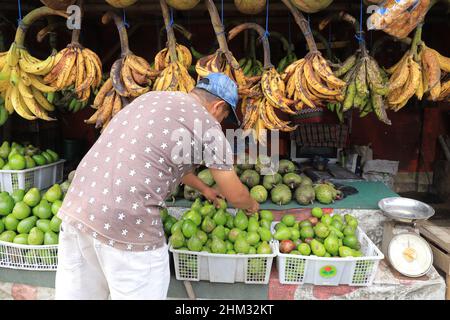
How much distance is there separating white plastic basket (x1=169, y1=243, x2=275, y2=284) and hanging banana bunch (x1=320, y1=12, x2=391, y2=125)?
125 centimetres

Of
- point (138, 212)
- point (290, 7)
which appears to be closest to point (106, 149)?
point (138, 212)

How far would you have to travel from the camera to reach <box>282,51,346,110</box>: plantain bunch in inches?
92.5

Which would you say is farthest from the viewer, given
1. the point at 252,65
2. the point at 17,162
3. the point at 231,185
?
the point at 252,65

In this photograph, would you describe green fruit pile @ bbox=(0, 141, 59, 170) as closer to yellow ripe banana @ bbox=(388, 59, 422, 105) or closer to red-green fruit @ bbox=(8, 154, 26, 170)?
red-green fruit @ bbox=(8, 154, 26, 170)

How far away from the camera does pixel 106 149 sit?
1.55 m

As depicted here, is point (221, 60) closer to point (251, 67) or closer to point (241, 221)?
point (251, 67)

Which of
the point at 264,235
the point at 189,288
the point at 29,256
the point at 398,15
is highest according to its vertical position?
the point at 398,15

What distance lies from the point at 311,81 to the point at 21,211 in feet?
7.61

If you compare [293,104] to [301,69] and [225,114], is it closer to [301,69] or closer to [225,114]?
[301,69]

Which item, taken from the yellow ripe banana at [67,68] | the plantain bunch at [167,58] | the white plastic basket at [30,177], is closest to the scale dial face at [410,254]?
the plantain bunch at [167,58]

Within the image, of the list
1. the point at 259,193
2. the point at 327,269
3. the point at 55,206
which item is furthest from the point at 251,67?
the point at 55,206

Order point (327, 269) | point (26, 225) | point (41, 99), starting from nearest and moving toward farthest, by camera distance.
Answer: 1. point (327, 269)
2. point (26, 225)
3. point (41, 99)

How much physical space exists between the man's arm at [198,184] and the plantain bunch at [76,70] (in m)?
1.05

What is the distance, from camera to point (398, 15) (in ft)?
6.57
